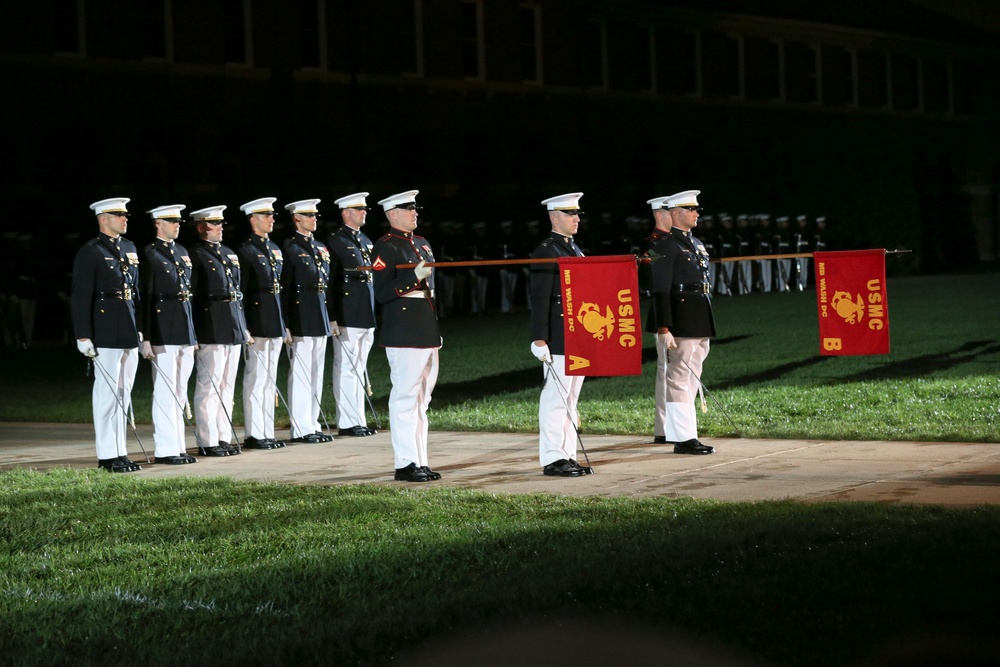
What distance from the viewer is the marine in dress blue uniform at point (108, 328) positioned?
39.7ft

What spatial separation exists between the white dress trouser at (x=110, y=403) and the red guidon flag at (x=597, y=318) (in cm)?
357

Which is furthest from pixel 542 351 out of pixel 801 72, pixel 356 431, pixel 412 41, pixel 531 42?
pixel 801 72

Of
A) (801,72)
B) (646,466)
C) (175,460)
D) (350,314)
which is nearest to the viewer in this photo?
(646,466)

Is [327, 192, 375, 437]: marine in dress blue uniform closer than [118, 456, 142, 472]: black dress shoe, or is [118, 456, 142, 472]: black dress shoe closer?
[118, 456, 142, 472]: black dress shoe

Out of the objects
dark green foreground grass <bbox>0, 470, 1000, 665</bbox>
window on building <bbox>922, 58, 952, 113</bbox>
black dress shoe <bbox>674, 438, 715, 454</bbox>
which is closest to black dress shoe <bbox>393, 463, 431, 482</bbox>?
dark green foreground grass <bbox>0, 470, 1000, 665</bbox>

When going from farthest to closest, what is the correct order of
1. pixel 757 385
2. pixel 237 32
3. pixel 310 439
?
pixel 237 32 < pixel 757 385 < pixel 310 439

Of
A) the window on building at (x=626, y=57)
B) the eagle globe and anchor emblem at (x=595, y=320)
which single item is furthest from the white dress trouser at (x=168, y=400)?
the window on building at (x=626, y=57)

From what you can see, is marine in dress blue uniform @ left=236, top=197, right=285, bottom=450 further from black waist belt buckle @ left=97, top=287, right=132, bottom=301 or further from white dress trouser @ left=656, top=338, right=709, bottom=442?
white dress trouser @ left=656, top=338, right=709, bottom=442

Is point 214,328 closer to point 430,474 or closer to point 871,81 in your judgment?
point 430,474

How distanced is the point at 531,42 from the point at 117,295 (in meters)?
33.3

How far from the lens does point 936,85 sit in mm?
60938

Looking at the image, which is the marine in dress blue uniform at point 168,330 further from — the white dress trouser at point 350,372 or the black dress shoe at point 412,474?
the black dress shoe at point 412,474

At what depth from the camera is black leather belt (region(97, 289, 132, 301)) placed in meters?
12.1

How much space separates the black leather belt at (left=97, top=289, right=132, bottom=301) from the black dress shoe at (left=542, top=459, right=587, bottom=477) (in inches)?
139
